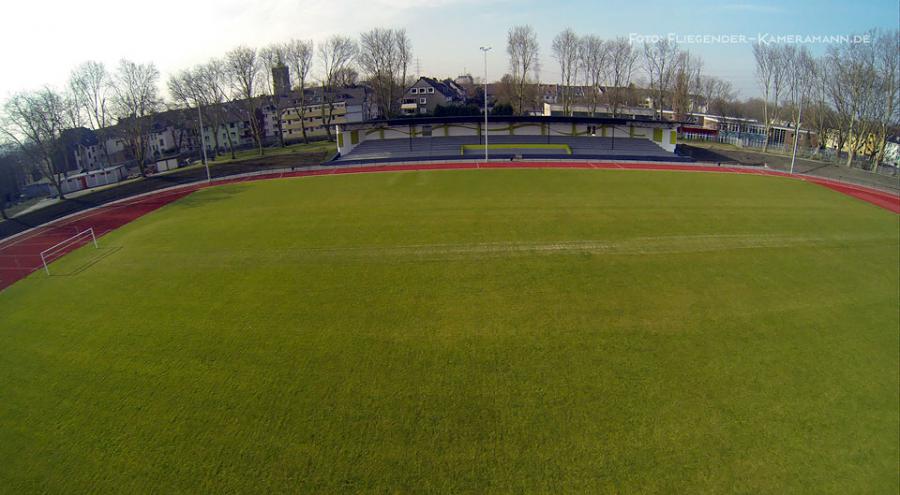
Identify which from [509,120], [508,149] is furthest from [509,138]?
[508,149]

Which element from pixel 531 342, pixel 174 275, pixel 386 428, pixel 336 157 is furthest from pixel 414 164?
pixel 386 428

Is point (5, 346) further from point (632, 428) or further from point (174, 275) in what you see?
point (632, 428)

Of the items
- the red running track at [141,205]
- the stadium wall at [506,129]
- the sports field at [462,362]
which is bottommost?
the sports field at [462,362]

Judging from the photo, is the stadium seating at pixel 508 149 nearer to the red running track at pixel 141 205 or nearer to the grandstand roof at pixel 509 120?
the grandstand roof at pixel 509 120

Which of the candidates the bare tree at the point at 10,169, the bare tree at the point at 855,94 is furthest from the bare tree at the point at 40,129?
the bare tree at the point at 855,94

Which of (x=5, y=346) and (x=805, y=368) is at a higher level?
(x=5, y=346)

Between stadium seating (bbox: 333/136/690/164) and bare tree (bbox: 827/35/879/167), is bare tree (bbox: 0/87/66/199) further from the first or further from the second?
bare tree (bbox: 827/35/879/167)

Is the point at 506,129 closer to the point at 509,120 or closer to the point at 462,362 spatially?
the point at 509,120
